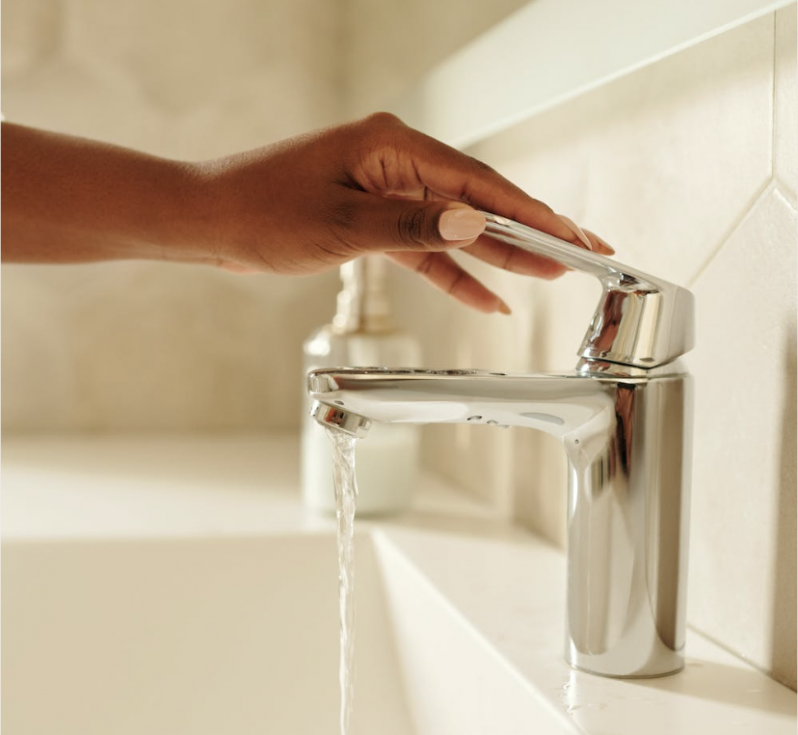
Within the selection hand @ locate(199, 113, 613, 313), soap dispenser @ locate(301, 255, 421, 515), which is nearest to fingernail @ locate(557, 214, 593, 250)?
hand @ locate(199, 113, 613, 313)

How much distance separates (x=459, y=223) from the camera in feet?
1.21

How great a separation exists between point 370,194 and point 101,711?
36 cm

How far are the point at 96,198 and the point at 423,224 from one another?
190mm

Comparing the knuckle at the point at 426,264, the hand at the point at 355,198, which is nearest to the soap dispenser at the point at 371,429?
the knuckle at the point at 426,264

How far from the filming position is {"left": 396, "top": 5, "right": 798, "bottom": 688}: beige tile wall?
41cm

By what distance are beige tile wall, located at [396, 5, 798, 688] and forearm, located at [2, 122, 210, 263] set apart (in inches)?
8.9

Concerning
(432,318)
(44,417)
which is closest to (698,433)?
(432,318)

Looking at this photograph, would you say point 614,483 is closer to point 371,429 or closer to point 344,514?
point 344,514

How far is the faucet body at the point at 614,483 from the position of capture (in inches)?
15.4

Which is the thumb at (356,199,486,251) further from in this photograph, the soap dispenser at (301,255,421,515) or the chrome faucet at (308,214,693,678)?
the soap dispenser at (301,255,421,515)

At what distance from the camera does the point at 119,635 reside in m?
0.60

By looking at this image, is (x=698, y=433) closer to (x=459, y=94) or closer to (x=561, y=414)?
(x=561, y=414)

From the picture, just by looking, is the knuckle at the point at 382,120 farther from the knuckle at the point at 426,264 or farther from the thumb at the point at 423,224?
the knuckle at the point at 426,264

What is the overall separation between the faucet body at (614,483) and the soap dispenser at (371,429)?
28 centimetres
